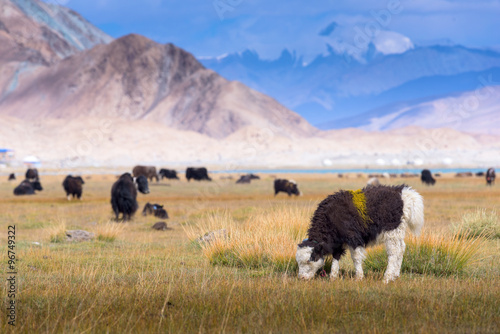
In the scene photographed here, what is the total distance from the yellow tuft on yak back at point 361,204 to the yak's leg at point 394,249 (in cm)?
41

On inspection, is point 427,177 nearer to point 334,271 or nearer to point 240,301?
point 334,271

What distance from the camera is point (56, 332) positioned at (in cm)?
614

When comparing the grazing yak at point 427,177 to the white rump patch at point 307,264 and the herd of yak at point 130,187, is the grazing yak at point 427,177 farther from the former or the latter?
the white rump patch at point 307,264

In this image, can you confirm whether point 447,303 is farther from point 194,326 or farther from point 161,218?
point 161,218

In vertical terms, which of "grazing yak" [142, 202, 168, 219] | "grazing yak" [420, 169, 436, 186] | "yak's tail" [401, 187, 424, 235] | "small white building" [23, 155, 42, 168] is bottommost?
"grazing yak" [142, 202, 168, 219]

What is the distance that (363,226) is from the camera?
29.0 feet

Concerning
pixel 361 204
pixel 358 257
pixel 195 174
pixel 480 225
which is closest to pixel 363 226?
pixel 361 204

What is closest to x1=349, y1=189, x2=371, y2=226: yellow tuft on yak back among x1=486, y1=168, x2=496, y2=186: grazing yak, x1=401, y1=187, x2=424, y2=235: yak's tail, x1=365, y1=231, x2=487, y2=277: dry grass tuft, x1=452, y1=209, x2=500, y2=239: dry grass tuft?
x1=401, y1=187, x2=424, y2=235: yak's tail

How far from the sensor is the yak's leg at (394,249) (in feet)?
28.9

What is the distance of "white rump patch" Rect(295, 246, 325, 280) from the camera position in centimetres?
899

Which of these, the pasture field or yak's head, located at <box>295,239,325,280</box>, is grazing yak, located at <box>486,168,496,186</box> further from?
yak's head, located at <box>295,239,325,280</box>

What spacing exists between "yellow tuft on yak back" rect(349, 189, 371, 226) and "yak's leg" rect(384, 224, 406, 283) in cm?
41

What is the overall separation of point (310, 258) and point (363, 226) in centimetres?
98

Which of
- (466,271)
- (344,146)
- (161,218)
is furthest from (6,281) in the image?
(344,146)
